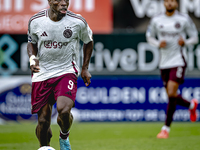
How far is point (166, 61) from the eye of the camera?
7594 mm

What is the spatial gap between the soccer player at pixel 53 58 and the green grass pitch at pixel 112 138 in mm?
1309

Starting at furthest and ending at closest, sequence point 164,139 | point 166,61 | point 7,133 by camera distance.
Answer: point 7,133
point 166,61
point 164,139

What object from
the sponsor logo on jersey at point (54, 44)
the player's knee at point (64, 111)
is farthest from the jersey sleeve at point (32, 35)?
the player's knee at point (64, 111)

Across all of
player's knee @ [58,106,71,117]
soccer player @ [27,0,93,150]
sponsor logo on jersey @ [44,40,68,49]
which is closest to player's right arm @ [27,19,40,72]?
soccer player @ [27,0,93,150]

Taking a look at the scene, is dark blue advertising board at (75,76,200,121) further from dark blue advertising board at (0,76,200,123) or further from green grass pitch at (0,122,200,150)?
green grass pitch at (0,122,200,150)

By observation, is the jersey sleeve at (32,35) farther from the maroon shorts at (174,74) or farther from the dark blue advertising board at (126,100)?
the dark blue advertising board at (126,100)

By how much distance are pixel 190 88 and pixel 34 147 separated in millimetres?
5428

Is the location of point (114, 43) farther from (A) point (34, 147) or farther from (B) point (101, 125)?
(A) point (34, 147)

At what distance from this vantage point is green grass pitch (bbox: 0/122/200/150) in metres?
6.13

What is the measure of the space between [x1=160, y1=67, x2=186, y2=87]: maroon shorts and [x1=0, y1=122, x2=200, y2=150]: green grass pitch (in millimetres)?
1066

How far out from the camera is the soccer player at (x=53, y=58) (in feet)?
15.6

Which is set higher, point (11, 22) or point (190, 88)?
point (11, 22)

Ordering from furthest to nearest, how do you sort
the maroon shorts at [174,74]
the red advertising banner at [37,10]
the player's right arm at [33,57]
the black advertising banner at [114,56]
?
the red advertising banner at [37,10]
the black advertising banner at [114,56]
the maroon shorts at [174,74]
the player's right arm at [33,57]

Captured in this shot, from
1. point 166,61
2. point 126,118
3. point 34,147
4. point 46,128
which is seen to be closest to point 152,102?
point 126,118
